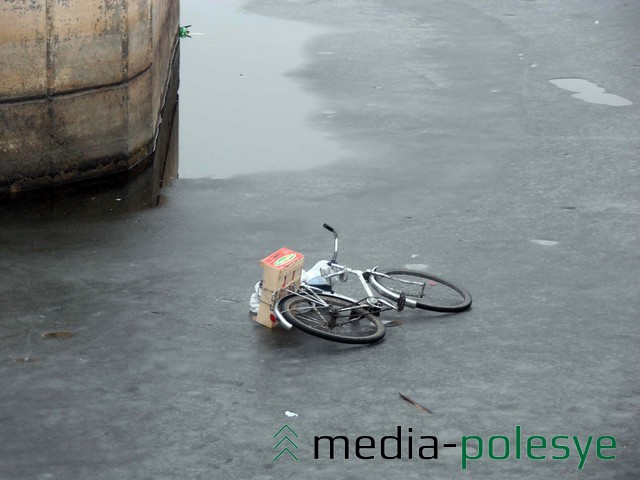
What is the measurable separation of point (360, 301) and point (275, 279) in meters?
0.70

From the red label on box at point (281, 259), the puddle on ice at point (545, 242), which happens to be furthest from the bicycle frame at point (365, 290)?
the puddle on ice at point (545, 242)

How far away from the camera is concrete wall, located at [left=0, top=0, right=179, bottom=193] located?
10.8 metres

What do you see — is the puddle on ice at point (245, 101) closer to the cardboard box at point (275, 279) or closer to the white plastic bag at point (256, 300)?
the white plastic bag at point (256, 300)

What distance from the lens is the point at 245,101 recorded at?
15.7 metres

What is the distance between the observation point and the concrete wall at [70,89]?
10805 mm

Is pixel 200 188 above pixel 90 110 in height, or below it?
below

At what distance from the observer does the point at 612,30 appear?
20.8m

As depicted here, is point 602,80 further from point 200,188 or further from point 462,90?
point 200,188

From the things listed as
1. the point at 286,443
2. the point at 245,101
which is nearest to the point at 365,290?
the point at 286,443

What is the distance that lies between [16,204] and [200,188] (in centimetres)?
200

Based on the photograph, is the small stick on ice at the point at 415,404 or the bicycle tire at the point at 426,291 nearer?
the small stick on ice at the point at 415,404

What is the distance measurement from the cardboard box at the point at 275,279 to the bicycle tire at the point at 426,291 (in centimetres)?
71

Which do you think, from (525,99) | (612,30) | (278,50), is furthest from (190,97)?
(612,30)

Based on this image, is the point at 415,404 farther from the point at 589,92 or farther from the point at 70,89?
the point at 589,92
